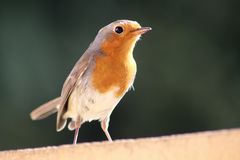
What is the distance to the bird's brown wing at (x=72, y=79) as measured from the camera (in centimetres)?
411

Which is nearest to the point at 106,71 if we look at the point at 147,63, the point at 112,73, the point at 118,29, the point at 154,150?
the point at 112,73

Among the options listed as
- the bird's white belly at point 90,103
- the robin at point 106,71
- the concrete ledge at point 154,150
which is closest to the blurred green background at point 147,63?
the bird's white belly at point 90,103

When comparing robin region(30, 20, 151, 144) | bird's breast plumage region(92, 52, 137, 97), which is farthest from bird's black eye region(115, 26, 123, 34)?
bird's breast plumage region(92, 52, 137, 97)

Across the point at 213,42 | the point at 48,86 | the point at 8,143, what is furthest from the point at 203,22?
the point at 8,143

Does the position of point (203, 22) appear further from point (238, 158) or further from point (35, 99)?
point (238, 158)

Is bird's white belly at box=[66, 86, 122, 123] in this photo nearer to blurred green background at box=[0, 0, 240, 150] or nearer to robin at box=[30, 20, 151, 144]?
robin at box=[30, 20, 151, 144]

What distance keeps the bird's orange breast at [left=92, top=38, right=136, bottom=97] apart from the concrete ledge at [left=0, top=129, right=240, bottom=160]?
1519 mm

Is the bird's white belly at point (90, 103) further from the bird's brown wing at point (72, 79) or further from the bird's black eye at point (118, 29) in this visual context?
the bird's black eye at point (118, 29)

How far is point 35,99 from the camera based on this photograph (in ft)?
21.4

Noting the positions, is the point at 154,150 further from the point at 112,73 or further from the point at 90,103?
the point at 90,103

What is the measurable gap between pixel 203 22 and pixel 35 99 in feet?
5.77

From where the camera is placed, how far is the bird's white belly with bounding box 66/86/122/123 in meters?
4.09

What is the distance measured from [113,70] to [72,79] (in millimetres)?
343

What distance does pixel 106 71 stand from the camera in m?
4.00
